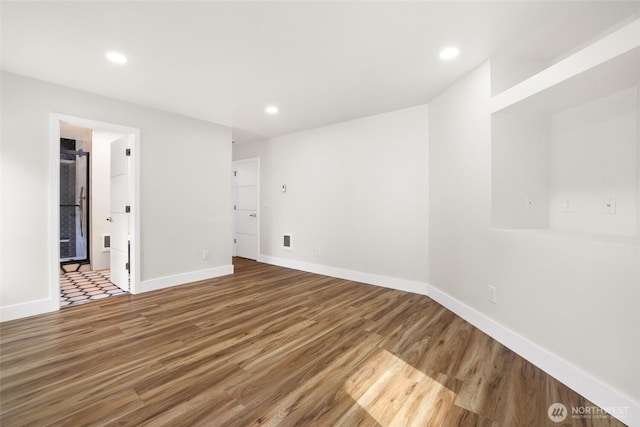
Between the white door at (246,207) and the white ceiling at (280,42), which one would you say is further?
the white door at (246,207)

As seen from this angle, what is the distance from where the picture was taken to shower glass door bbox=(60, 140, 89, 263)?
5.03 m

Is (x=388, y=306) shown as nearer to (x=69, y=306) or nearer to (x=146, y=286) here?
(x=146, y=286)

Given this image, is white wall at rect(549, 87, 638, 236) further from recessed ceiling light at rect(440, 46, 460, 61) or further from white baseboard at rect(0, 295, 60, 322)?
white baseboard at rect(0, 295, 60, 322)

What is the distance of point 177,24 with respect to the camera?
197 centimetres

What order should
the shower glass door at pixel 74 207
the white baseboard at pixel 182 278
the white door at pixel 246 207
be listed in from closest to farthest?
1. the white baseboard at pixel 182 278
2. the shower glass door at pixel 74 207
3. the white door at pixel 246 207

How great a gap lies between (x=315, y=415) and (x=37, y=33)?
3.33 m

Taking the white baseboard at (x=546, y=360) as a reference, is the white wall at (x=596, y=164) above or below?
above

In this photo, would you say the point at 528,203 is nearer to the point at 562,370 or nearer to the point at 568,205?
the point at 568,205

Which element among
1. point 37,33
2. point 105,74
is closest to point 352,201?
point 105,74

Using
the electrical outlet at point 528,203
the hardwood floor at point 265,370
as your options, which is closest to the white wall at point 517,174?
the electrical outlet at point 528,203

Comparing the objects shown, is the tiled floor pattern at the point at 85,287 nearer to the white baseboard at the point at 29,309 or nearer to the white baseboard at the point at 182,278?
the white baseboard at the point at 29,309

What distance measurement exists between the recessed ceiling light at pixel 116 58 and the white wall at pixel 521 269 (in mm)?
3258

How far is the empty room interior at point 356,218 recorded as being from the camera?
1.59 metres

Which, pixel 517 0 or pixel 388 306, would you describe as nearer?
pixel 517 0
